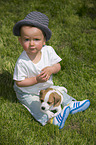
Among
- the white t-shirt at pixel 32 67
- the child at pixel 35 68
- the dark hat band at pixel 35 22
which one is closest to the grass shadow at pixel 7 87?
the child at pixel 35 68

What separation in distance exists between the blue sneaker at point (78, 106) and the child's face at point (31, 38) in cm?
109

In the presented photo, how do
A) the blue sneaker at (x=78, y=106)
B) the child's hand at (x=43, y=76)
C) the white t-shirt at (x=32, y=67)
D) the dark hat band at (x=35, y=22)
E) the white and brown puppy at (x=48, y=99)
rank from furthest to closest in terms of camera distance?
the blue sneaker at (x=78, y=106) → the white t-shirt at (x=32, y=67) → the child's hand at (x=43, y=76) → the white and brown puppy at (x=48, y=99) → the dark hat band at (x=35, y=22)

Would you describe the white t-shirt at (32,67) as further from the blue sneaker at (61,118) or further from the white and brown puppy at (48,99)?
the blue sneaker at (61,118)

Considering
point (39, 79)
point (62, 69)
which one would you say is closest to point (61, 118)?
point (39, 79)

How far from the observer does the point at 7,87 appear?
339cm

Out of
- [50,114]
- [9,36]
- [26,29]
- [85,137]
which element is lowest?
[85,137]

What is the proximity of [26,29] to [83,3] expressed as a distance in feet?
11.7

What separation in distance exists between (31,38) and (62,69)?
1508 mm

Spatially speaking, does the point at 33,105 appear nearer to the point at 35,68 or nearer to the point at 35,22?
the point at 35,68

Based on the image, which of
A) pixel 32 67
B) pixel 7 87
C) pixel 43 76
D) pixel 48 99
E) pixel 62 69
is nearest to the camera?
pixel 48 99

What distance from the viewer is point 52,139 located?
8.54 feet

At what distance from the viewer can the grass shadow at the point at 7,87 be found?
10.5ft

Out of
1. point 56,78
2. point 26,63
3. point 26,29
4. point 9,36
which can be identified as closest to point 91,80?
point 56,78

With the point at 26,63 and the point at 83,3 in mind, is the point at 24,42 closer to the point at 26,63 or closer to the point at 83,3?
the point at 26,63
